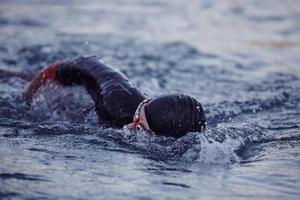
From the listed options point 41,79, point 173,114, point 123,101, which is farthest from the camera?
point 41,79

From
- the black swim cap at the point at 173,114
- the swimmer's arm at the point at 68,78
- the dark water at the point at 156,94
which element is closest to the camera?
the dark water at the point at 156,94

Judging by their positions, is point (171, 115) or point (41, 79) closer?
point (171, 115)

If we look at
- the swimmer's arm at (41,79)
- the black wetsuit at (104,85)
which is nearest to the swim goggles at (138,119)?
the black wetsuit at (104,85)

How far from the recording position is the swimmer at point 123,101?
4273 millimetres

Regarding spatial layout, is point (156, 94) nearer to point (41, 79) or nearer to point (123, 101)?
point (41, 79)

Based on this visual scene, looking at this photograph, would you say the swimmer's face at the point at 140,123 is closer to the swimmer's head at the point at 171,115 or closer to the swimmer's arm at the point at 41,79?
the swimmer's head at the point at 171,115

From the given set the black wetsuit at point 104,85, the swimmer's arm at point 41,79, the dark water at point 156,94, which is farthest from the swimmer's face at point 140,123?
the swimmer's arm at point 41,79

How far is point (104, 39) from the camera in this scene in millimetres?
10086

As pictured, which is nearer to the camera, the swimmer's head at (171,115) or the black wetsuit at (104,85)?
the swimmer's head at (171,115)

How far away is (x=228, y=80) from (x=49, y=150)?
3.89m

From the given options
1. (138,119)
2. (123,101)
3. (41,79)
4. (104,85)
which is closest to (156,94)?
(41,79)

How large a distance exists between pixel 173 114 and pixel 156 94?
2799 millimetres

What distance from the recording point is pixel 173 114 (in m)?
4.25

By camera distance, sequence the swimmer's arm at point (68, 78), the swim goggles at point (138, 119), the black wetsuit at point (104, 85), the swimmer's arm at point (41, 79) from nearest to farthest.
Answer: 1. the swim goggles at point (138, 119)
2. the black wetsuit at point (104, 85)
3. the swimmer's arm at point (68, 78)
4. the swimmer's arm at point (41, 79)
